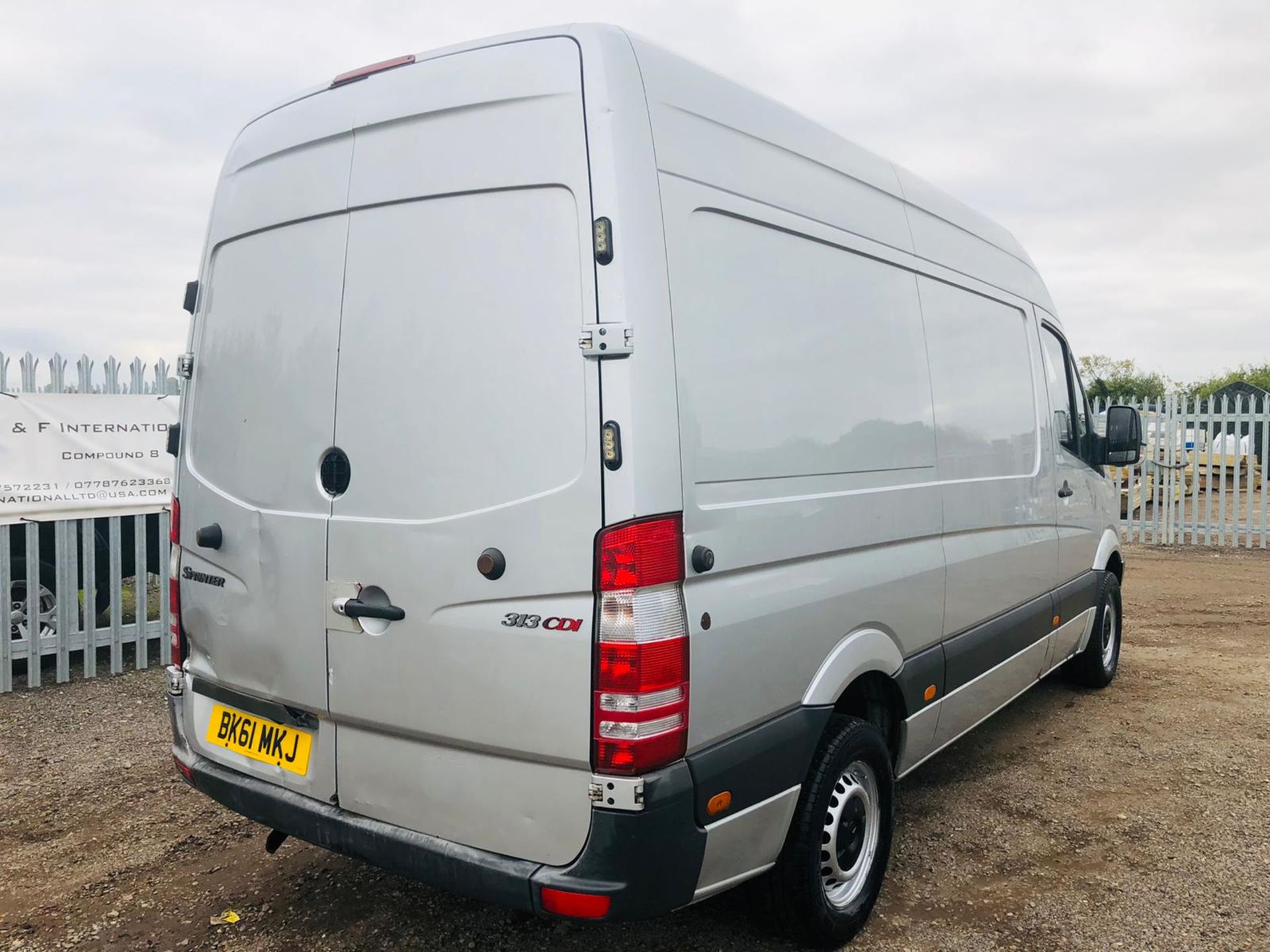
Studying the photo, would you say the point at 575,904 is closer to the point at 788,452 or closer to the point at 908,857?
the point at 788,452

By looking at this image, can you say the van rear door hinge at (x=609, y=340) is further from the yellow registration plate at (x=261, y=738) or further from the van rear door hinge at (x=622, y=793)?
the yellow registration plate at (x=261, y=738)

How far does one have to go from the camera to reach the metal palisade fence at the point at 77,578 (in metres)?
5.66

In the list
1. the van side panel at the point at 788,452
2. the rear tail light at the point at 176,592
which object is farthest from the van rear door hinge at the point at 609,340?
the rear tail light at the point at 176,592

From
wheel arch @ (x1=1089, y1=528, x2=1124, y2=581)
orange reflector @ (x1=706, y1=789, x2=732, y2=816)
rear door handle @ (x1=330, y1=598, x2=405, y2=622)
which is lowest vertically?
orange reflector @ (x1=706, y1=789, x2=732, y2=816)

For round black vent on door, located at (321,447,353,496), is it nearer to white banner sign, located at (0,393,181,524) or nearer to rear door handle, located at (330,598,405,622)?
rear door handle, located at (330,598,405,622)

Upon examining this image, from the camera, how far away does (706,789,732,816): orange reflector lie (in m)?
2.36

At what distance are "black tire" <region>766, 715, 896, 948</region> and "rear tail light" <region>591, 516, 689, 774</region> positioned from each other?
2.50ft

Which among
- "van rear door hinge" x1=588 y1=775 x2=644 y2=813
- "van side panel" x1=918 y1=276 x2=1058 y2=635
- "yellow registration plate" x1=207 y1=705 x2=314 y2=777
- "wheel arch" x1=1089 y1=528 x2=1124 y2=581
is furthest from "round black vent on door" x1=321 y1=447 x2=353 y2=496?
"wheel arch" x1=1089 y1=528 x2=1124 y2=581

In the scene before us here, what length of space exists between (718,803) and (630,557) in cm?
68

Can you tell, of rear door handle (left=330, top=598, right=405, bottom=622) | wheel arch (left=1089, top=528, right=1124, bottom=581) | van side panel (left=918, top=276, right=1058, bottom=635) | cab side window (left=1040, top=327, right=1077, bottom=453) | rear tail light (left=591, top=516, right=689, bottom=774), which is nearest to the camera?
rear tail light (left=591, top=516, right=689, bottom=774)

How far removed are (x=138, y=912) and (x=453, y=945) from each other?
1124 mm

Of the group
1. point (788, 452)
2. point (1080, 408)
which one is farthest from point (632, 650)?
point (1080, 408)

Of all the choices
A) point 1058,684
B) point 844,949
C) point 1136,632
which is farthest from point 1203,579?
point 844,949

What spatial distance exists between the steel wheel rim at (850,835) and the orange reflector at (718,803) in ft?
1.77
